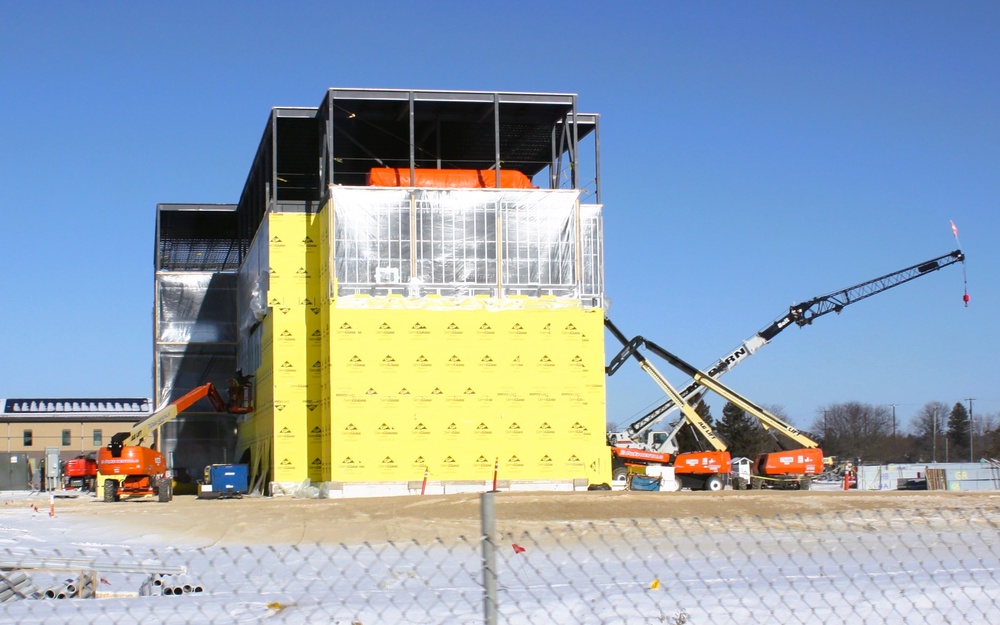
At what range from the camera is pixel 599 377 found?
1700 inches

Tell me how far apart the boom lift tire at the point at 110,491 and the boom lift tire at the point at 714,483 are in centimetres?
2353

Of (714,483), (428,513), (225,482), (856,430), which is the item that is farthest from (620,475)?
(856,430)

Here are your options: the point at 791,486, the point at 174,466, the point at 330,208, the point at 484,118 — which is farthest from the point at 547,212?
the point at 174,466

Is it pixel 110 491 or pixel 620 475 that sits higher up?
pixel 620 475

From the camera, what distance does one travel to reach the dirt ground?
23.3m

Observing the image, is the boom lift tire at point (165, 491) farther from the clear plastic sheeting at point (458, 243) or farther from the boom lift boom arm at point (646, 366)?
the boom lift boom arm at point (646, 366)

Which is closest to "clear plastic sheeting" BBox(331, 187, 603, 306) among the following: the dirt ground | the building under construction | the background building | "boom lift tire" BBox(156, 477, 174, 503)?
the building under construction

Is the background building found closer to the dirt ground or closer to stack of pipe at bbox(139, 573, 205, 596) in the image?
the dirt ground

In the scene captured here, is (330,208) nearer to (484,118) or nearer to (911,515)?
(484,118)

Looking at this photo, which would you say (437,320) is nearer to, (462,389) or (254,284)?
(462,389)

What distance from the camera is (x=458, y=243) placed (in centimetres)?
4306

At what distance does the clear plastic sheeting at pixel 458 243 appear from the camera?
140 ft

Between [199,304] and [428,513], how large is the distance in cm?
3804

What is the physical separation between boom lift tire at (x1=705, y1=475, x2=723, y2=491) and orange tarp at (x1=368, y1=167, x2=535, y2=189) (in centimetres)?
1436
